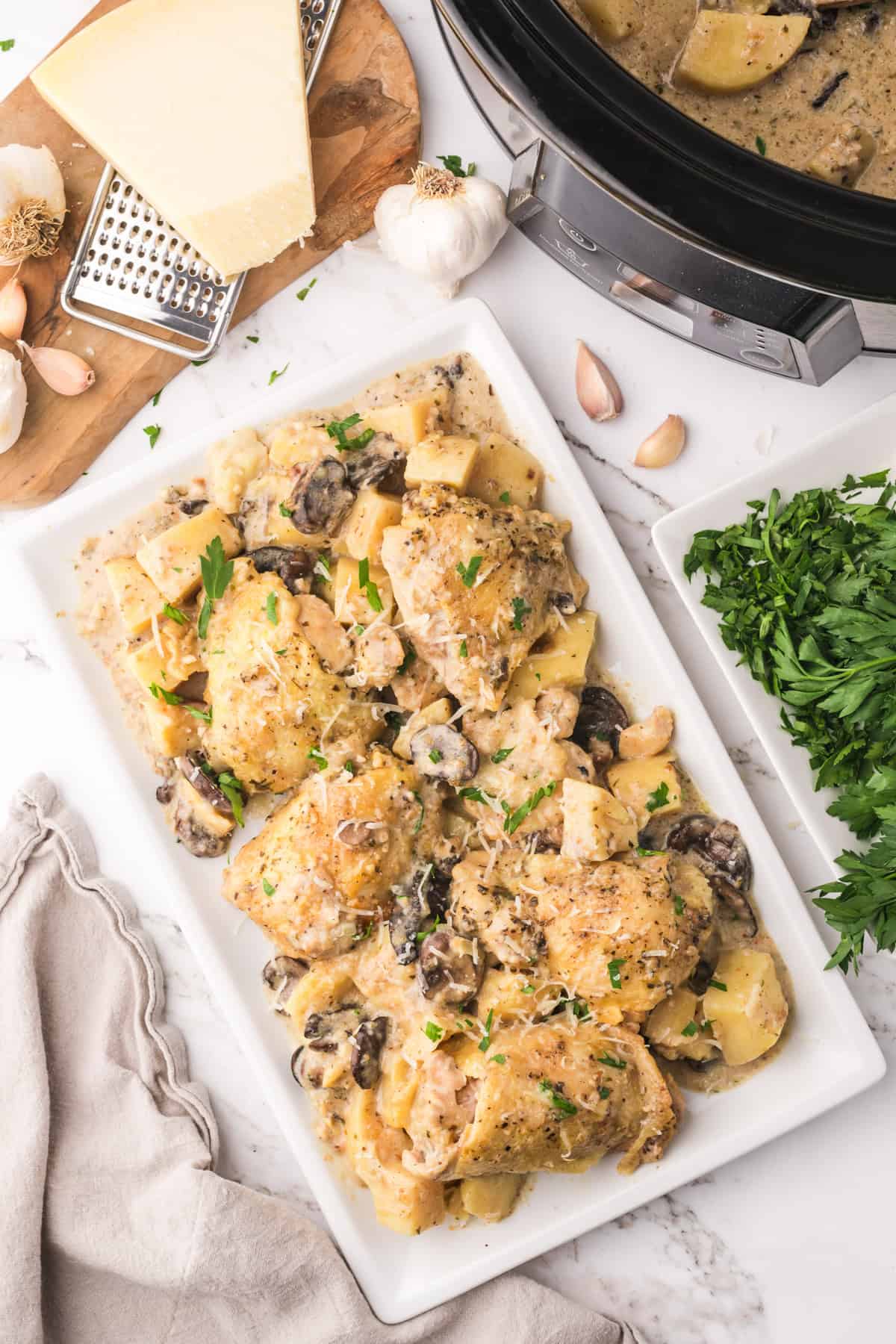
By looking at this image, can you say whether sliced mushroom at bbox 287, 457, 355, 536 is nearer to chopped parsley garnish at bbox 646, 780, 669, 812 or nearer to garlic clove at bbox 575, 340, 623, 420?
garlic clove at bbox 575, 340, 623, 420

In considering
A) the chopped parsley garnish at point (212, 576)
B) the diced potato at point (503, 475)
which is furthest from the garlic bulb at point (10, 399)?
the diced potato at point (503, 475)

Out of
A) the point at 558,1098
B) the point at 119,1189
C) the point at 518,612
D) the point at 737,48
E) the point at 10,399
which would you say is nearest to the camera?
the point at 737,48

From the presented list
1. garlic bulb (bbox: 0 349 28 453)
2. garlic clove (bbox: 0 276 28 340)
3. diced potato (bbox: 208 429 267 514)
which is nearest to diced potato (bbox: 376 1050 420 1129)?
diced potato (bbox: 208 429 267 514)

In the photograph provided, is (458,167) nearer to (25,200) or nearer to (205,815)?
(25,200)

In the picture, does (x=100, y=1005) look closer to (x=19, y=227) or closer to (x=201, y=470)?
(x=201, y=470)

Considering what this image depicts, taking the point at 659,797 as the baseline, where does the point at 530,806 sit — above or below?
below

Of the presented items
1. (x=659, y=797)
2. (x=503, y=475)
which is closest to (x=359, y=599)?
(x=503, y=475)

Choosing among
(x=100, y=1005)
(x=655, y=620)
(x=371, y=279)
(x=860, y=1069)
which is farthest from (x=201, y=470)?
(x=860, y=1069)
